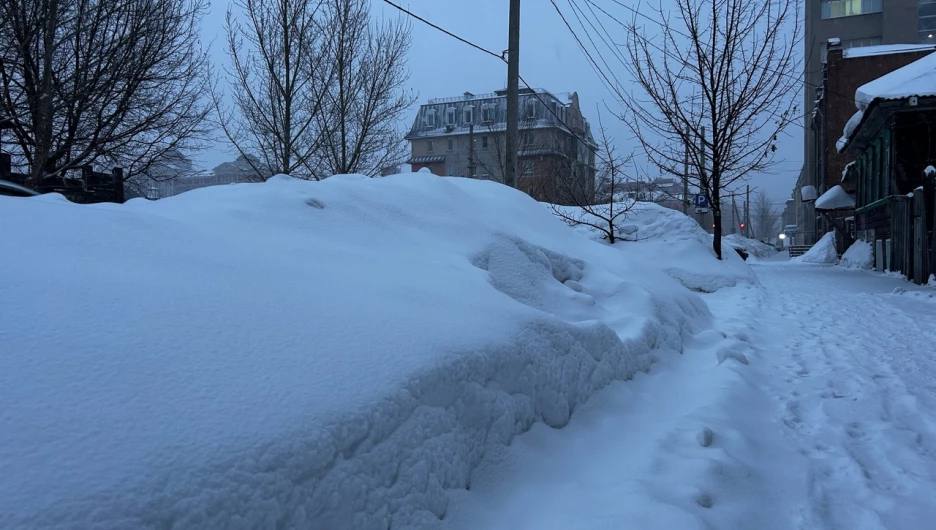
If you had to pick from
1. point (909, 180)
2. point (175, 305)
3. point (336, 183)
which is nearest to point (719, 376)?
point (336, 183)

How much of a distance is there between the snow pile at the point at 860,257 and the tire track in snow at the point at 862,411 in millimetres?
13332

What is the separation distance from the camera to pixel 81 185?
35.6ft

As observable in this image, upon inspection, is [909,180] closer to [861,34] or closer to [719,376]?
[719,376]

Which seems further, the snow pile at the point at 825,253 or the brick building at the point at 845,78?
the brick building at the point at 845,78

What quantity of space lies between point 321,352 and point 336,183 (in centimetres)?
282

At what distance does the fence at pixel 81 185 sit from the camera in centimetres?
1009

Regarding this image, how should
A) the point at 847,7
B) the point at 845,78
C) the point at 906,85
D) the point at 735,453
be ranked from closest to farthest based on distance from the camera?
the point at 735,453
the point at 906,85
the point at 845,78
the point at 847,7

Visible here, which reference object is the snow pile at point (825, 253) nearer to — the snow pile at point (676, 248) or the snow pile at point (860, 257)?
the snow pile at point (860, 257)

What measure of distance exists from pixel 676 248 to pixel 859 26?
140ft

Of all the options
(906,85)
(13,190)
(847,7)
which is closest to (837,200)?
(906,85)

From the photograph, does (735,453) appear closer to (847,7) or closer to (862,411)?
(862,411)

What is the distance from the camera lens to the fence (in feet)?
33.1

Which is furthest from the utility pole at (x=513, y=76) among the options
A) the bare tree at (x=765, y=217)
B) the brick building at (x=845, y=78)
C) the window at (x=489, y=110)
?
the bare tree at (x=765, y=217)

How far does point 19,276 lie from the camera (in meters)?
2.00
